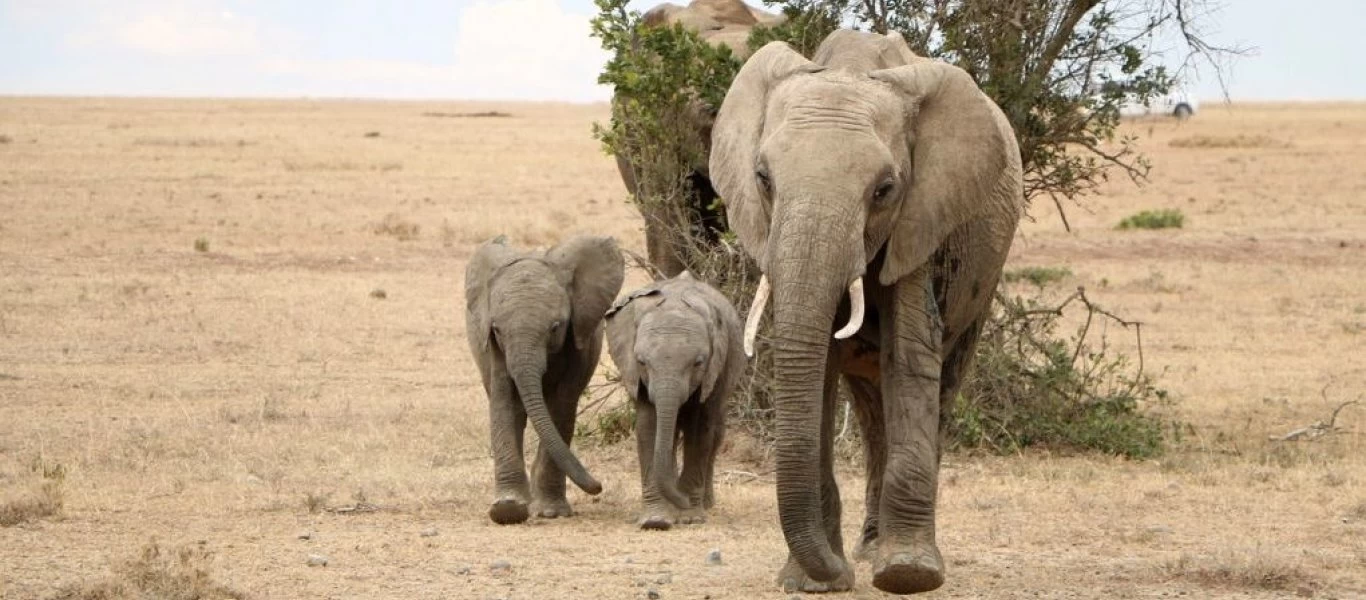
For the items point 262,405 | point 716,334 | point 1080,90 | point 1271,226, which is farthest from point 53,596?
point 1271,226

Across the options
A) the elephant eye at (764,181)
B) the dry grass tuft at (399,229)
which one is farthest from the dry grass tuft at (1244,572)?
the dry grass tuft at (399,229)

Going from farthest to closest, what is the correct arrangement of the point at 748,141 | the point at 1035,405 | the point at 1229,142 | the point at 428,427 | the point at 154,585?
the point at 1229,142
the point at 428,427
the point at 1035,405
the point at 154,585
the point at 748,141

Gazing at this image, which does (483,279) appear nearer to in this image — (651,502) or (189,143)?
(651,502)

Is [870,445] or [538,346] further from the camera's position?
[538,346]

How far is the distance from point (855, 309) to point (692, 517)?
10.2 feet

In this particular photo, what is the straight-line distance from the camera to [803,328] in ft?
20.8

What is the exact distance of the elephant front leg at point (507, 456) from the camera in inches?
364

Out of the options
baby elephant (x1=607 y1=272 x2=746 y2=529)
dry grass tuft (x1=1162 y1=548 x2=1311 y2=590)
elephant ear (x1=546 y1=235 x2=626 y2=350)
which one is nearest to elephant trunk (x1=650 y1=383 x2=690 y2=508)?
baby elephant (x1=607 y1=272 x2=746 y2=529)

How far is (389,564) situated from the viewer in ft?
26.6

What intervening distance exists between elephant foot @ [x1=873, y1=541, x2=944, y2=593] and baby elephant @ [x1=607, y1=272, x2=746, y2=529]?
7.85 ft

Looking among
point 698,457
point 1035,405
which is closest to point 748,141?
point 698,457

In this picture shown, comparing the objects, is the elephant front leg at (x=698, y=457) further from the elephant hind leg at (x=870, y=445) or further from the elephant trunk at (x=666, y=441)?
the elephant hind leg at (x=870, y=445)

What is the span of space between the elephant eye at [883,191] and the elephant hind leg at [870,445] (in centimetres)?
126

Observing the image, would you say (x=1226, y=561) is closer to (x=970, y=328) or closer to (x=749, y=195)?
(x=970, y=328)
